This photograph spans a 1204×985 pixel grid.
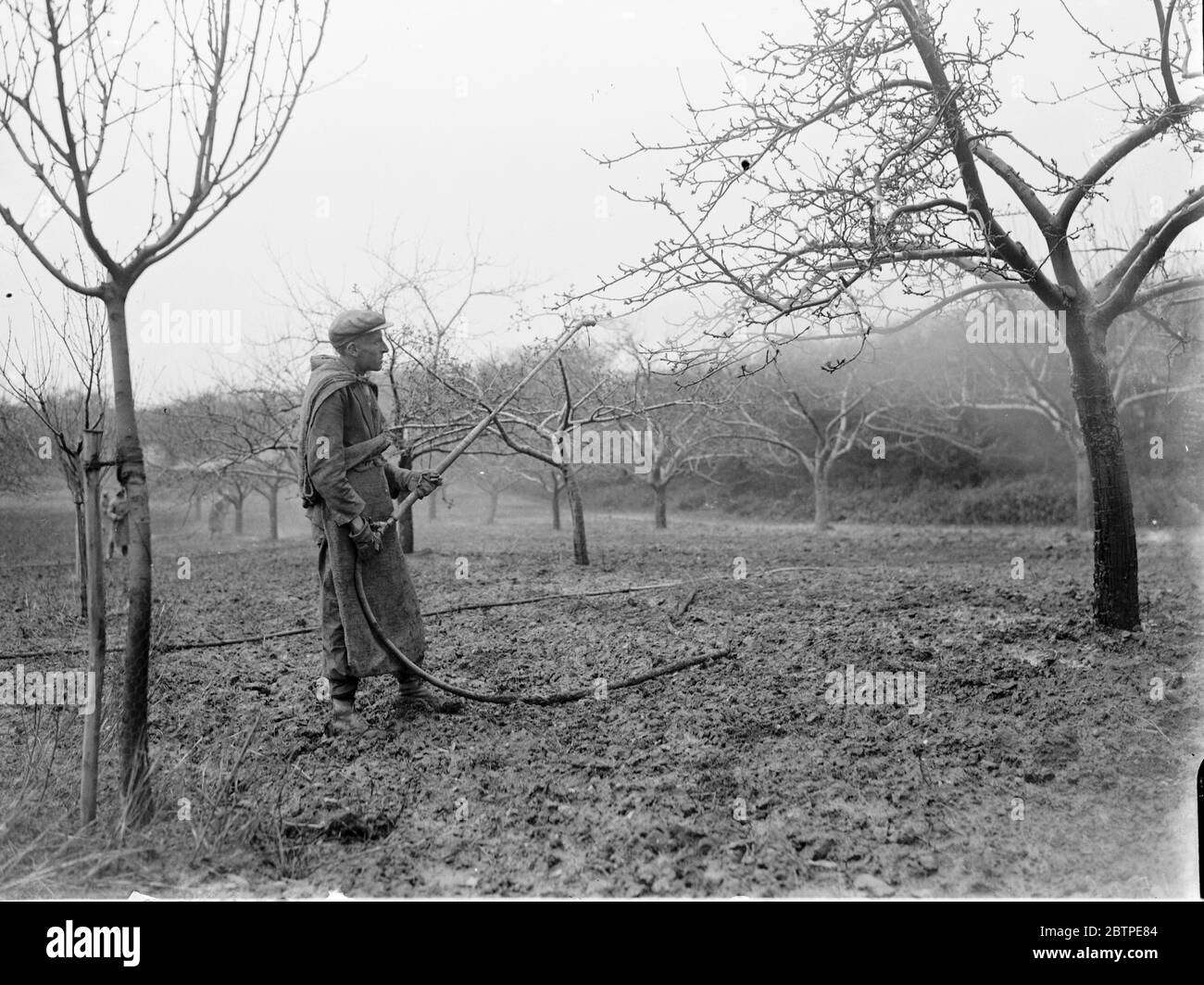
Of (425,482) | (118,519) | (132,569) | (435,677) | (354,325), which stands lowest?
(435,677)

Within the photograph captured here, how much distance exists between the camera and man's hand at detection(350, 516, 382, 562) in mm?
3750

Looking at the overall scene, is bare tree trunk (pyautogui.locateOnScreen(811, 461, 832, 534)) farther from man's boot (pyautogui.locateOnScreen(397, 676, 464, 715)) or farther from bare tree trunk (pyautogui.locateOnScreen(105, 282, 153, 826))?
bare tree trunk (pyautogui.locateOnScreen(105, 282, 153, 826))

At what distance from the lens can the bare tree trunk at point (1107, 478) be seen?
501 centimetres

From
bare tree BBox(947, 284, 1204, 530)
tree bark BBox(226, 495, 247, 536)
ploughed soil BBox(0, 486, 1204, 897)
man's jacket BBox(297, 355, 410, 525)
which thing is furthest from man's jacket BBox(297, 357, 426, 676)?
tree bark BBox(226, 495, 247, 536)

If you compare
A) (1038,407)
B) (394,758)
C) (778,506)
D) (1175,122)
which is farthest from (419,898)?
(778,506)

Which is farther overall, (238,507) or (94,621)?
(238,507)

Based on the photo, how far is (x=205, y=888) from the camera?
2594 mm

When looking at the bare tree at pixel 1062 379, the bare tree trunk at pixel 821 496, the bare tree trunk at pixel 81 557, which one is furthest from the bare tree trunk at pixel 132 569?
the bare tree trunk at pixel 821 496

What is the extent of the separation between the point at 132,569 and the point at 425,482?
4.30 ft

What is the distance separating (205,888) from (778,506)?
60.6ft

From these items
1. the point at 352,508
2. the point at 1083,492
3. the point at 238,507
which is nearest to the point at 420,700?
the point at 352,508

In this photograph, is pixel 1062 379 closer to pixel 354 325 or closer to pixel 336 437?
pixel 354 325

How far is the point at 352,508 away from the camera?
12.2ft

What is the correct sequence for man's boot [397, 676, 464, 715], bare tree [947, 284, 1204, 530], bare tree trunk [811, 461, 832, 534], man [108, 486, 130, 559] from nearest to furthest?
man's boot [397, 676, 464, 715] < man [108, 486, 130, 559] < bare tree [947, 284, 1204, 530] < bare tree trunk [811, 461, 832, 534]
